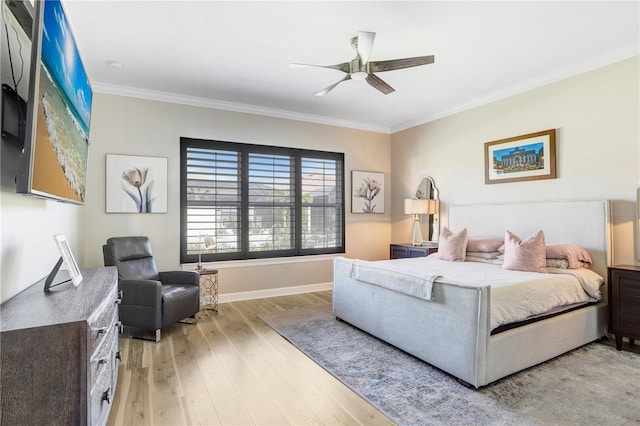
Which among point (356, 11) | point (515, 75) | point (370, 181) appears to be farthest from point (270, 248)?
point (515, 75)

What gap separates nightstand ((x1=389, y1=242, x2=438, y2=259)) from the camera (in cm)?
482

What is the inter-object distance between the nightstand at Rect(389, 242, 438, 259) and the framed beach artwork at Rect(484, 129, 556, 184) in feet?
3.99

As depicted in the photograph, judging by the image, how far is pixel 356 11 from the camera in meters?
2.57

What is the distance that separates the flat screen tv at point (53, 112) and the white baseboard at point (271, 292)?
271 centimetres

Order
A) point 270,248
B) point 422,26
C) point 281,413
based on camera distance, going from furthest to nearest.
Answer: point 270,248 → point 422,26 → point 281,413

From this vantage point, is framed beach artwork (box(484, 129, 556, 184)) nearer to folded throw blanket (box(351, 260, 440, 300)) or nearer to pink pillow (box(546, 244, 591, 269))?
pink pillow (box(546, 244, 591, 269))

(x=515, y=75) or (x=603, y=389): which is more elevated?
(x=515, y=75)

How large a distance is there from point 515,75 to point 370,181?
2.66m

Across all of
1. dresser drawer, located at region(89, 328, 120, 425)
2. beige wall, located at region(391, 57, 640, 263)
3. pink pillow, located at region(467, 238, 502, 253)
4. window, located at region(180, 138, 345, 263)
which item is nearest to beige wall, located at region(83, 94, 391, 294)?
window, located at region(180, 138, 345, 263)

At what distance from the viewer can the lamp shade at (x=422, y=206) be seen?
5.04 meters

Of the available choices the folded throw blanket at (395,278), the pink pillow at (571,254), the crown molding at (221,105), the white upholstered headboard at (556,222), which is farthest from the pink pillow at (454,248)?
the crown molding at (221,105)

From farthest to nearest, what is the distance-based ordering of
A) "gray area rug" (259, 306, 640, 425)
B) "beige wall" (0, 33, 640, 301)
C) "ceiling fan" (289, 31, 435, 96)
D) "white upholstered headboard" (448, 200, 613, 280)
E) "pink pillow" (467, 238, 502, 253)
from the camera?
"pink pillow" (467, 238, 502, 253)
"white upholstered headboard" (448, 200, 613, 280)
"ceiling fan" (289, 31, 435, 96)
"beige wall" (0, 33, 640, 301)
"gray area rug" (259, 306, 640, 425)

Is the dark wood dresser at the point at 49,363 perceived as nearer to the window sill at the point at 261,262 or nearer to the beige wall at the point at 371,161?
the beige wall at the point at 371,161

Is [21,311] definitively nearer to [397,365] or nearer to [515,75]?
[397,365]
